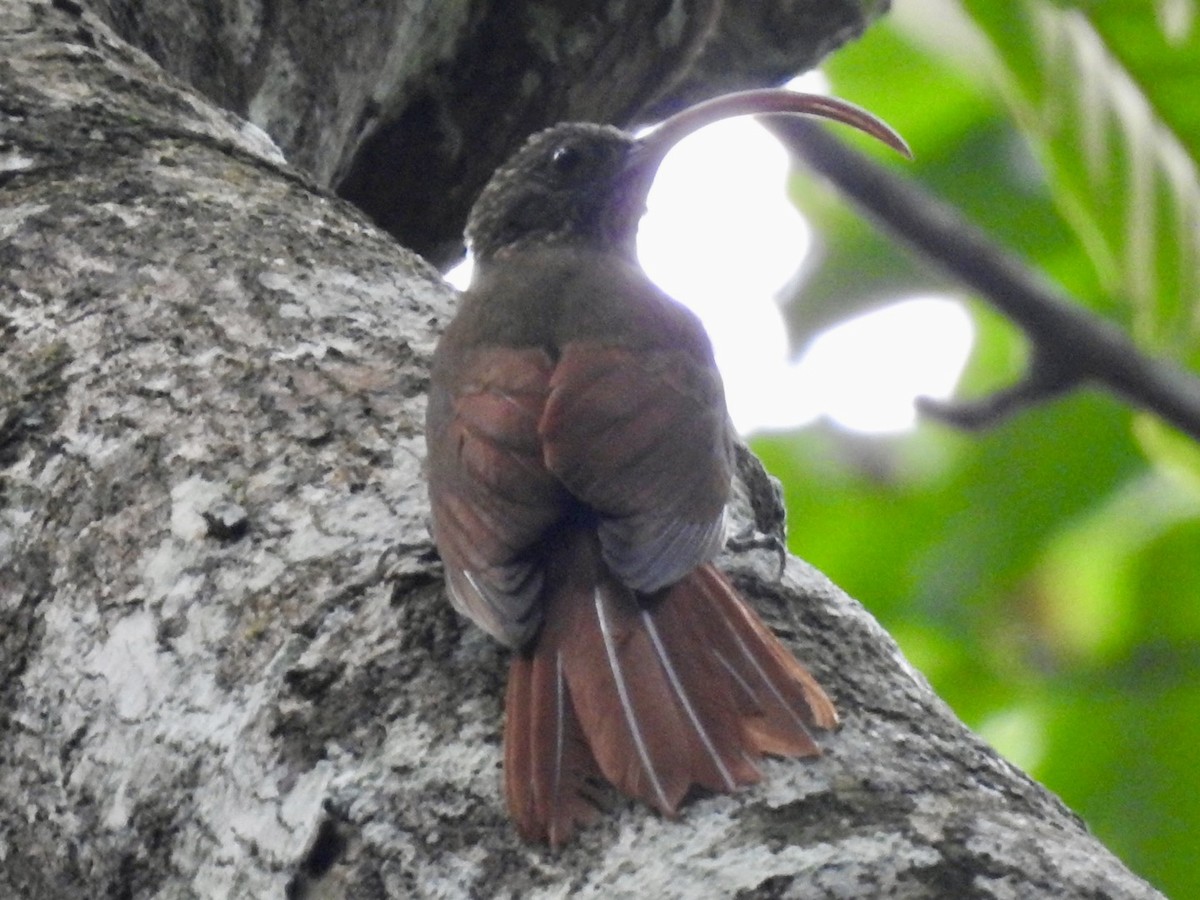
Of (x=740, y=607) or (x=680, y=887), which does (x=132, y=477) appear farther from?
(x=680, y=887)

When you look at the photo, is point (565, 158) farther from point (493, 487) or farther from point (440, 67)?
point (493, 487)

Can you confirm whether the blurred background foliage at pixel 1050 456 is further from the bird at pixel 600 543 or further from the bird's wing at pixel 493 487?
the bird's wing at pixel 493 487

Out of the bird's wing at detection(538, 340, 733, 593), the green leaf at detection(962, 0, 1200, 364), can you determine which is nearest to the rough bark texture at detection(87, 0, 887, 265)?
the green leaf at detection(962, 0, 1200, 364)

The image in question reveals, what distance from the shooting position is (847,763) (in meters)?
1.87

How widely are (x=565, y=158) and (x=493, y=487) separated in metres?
1.53

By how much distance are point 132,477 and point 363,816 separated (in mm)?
629

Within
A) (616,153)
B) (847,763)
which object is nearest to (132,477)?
(847,763)

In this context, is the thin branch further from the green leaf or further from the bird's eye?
the bird's eye

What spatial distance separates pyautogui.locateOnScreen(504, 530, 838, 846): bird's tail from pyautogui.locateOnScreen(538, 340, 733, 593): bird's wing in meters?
0.04

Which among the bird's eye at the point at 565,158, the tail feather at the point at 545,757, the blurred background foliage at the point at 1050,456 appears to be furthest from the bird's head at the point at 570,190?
the tail feather at the point at 545,757

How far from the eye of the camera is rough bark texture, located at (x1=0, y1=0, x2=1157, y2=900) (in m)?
1.76

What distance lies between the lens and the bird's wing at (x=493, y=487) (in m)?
2.18

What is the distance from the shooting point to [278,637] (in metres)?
2.05

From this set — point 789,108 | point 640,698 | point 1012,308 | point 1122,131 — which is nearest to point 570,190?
point 789,108
